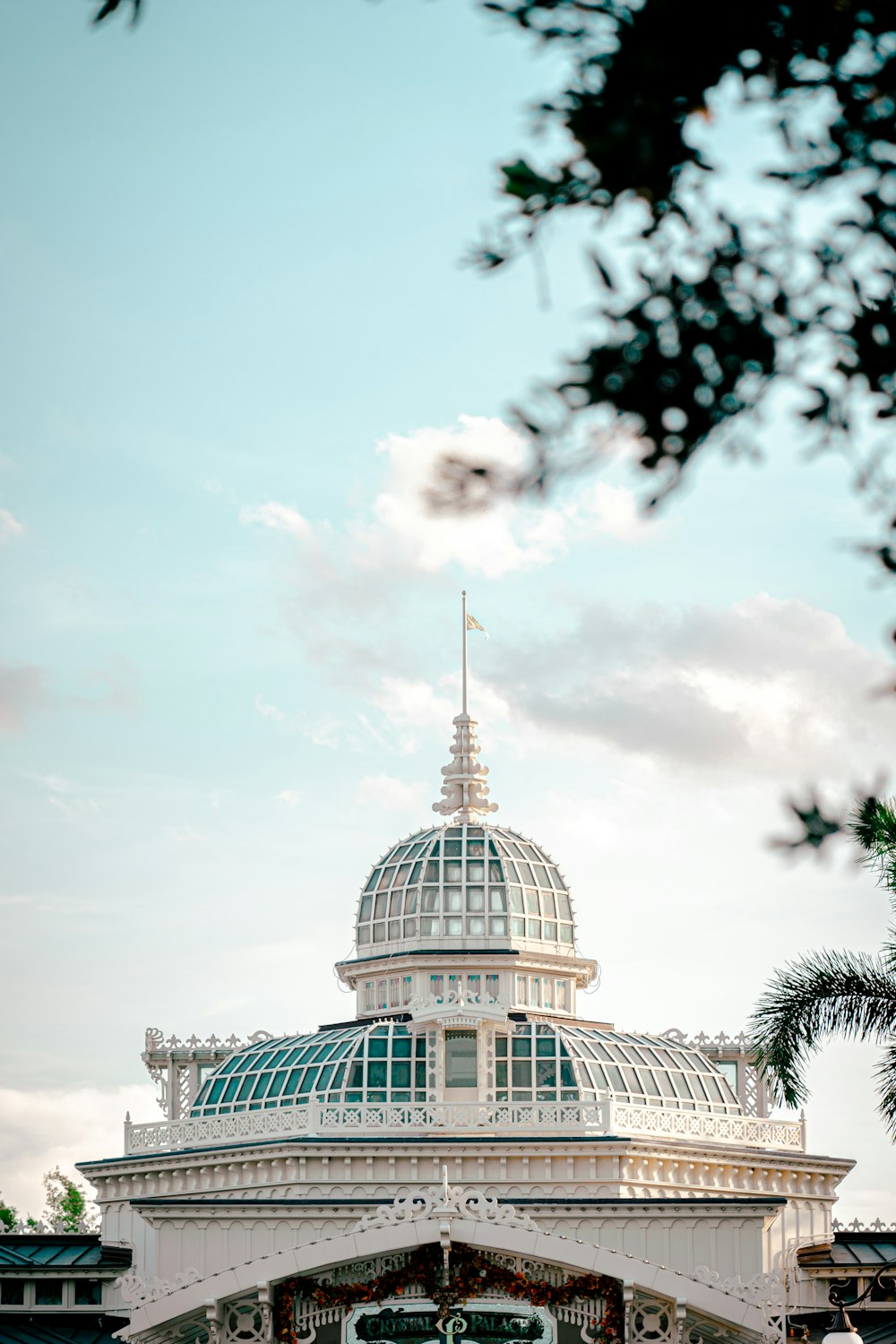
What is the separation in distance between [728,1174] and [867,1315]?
8.63m

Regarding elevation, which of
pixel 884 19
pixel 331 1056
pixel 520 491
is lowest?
pixel 520 491

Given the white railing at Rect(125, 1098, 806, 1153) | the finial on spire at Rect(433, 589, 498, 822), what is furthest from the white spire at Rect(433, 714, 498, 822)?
the white railing at Rect(125, 1098, 806, 1153)

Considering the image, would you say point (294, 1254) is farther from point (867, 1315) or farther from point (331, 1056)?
point (331, 1056)

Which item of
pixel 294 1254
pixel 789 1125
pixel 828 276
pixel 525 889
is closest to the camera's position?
pixel 828 276

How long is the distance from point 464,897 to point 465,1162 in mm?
11917

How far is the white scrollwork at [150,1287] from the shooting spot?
3359 centimetres

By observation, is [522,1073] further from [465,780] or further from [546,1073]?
[465,780]

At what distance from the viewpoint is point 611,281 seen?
8594 mm

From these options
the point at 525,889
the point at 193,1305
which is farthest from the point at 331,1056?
the point at 193,1305

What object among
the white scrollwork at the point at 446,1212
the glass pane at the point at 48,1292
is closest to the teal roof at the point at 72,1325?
the glass pane at the point at 48,1292

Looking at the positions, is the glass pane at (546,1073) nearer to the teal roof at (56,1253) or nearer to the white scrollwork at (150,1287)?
the teal roof at (56,1253)

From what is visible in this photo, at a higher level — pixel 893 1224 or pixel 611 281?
pixel 893 1224

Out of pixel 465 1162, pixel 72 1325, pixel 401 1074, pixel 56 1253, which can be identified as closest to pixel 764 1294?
pixel 465 1162

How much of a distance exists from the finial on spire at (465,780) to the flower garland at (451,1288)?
30502mm
